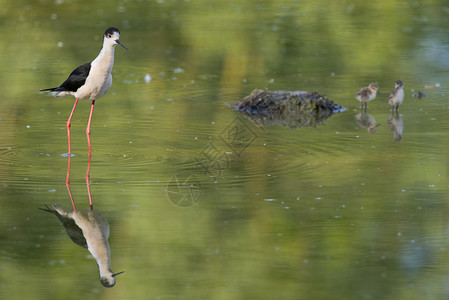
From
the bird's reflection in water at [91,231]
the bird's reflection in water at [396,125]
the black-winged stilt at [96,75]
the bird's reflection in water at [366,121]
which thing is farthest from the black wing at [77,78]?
the bird's reflection in water at [396,125]

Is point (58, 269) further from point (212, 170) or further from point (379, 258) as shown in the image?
point (212, 170)

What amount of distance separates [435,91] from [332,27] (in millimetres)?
7019

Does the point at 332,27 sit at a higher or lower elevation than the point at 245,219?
lower

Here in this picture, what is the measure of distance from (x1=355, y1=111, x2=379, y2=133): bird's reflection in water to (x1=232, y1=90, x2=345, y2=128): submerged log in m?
0.39

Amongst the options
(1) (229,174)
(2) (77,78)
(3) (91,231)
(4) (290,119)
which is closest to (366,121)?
(4) (290,119)

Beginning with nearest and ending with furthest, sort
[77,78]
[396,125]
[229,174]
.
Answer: [229,174], [77,78], [396,125]

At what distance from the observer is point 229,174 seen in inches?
347

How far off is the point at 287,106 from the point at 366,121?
112cm

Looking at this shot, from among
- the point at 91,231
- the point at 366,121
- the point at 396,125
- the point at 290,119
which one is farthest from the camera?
the point at 290,119

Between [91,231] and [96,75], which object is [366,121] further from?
[91,231]

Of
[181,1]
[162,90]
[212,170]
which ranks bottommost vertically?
[181,1]

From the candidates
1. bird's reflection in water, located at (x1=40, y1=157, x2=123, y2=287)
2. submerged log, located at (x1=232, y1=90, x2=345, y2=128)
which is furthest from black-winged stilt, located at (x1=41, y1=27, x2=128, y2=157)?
submerged log, located at (x1=232, y1=90, x2=345, y2=128)

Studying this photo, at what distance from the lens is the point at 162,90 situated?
13.7 m

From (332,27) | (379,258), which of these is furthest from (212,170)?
(332,27)
